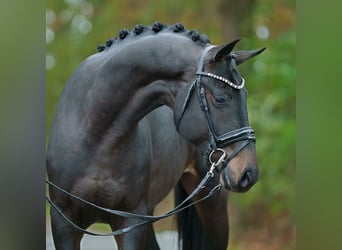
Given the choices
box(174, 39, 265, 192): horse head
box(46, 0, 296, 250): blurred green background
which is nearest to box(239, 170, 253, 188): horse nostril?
box(174, 39, 265, 192): horse head

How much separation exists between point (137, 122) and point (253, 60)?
9.47 ft

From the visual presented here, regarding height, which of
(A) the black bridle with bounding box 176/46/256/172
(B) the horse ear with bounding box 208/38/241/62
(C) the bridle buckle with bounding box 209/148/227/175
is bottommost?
(C) the bridle buckle with bounding box 209/148/227/175

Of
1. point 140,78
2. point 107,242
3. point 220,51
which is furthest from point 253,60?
point 220,51

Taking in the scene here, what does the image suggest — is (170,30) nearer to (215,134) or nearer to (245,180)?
(215,134)

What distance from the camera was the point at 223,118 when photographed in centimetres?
201

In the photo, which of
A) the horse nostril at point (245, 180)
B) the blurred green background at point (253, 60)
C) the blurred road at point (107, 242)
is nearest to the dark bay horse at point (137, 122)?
the horse nostril at point (245, 180)

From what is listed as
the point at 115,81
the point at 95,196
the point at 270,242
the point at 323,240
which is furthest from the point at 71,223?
the point at 270,242

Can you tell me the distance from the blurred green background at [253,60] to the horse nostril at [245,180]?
2.66 meters

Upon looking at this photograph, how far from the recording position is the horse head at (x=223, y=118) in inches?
78.4

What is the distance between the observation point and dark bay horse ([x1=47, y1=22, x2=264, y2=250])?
6.61 ft

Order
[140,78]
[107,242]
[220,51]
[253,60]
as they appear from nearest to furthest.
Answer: [220,51] → [140,78] → [107,242] → [253,60]

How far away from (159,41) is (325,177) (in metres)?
0.84

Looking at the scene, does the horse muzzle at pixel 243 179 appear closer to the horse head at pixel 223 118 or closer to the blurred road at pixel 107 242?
the horse head at pixel 223 118

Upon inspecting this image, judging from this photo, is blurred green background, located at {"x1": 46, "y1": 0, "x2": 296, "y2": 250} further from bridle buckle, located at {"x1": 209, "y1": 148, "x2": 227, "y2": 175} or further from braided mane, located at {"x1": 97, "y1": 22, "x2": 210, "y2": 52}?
bridle buckle, located at {"x1": 209, "y1": 148, "x2": 227, "y2": 175}
